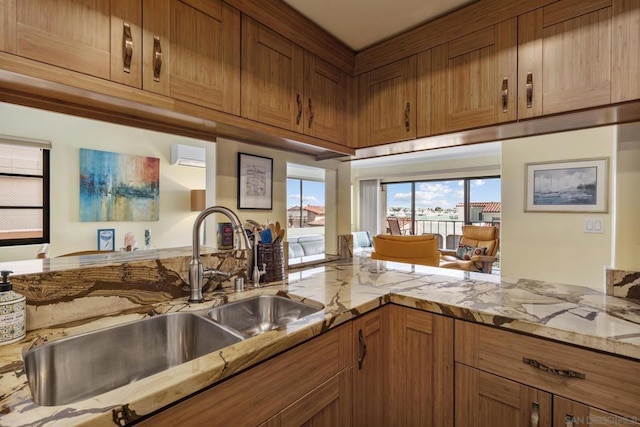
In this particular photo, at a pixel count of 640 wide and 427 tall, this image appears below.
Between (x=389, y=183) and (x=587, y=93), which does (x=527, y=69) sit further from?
(x=389, y=183)

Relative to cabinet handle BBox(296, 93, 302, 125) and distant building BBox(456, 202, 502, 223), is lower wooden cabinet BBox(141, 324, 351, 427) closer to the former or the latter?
cabinet handle BBox(296, 93, 302, 125)

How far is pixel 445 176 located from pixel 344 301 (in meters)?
5.70

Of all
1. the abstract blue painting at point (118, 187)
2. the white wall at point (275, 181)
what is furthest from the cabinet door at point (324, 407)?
the abstract blue painting at point (118, 187)

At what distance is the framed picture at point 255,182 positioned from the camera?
178 centimetres

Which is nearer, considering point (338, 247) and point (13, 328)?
point (13, 328)

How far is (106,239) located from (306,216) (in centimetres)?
381

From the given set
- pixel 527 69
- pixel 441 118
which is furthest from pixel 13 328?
pixel 527 69

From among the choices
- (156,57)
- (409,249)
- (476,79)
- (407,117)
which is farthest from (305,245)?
(156,57)

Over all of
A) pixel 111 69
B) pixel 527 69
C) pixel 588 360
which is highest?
pixel 527 69

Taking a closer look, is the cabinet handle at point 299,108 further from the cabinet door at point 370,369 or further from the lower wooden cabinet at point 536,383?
the lower wooden cabinet at point 536,383

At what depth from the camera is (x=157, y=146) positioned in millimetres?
3969

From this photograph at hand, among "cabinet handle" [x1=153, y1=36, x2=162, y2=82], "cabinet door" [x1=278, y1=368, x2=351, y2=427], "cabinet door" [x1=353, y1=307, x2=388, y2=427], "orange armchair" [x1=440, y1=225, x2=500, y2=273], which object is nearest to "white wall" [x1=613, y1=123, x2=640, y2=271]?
"cabinet door" [x1=353, y1=307, x2=388, y2=427]

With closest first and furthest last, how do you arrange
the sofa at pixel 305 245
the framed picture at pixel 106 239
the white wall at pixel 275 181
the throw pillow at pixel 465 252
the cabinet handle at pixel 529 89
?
the cabinet handle at pixel 529 89 → the white wall at pixel 275 181 → the framed picture at pixel 106 239 → the throw pillow at pixel 465 252 → the sofa at pixel 305 245

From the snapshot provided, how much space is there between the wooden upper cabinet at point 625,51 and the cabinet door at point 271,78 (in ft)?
4.38
